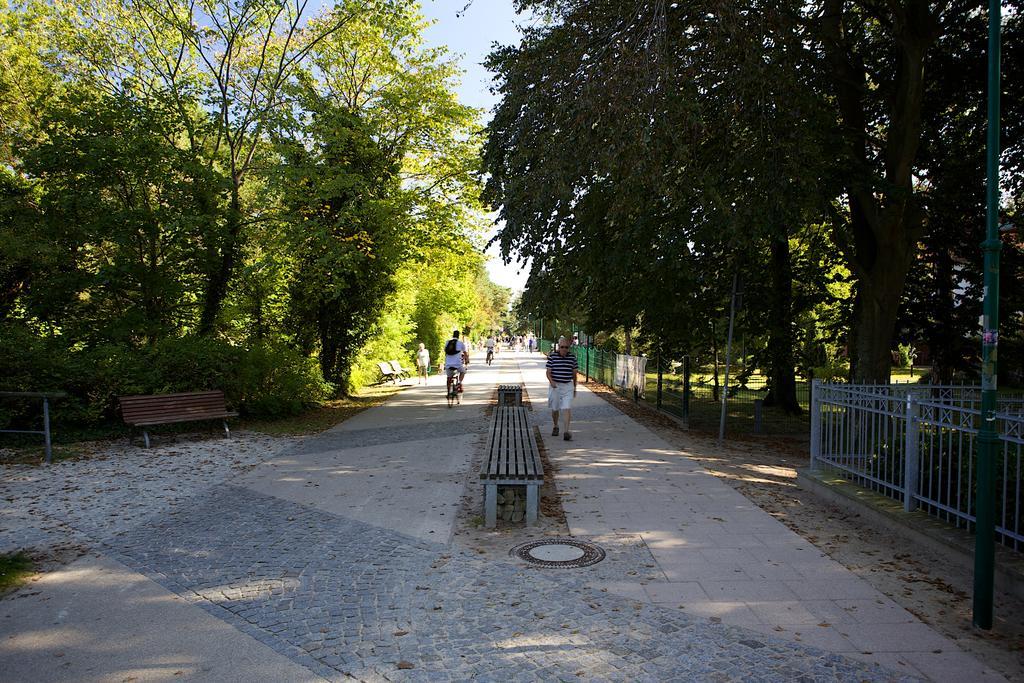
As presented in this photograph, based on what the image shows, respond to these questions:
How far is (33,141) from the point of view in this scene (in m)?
13.2

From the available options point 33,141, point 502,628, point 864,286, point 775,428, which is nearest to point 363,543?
point 502,628

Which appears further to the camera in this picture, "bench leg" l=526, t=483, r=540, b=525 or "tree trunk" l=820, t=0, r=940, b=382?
"tree trunk" l=820, t=0, r=940, b=382

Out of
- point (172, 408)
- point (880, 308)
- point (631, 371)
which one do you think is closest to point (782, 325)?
point (880, 308)

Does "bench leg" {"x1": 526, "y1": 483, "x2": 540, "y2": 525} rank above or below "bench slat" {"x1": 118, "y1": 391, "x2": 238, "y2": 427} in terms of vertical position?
below

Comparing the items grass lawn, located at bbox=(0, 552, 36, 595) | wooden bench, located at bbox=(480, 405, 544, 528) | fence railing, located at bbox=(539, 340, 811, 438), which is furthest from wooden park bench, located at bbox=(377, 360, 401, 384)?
grass lawn, located at bbox=(0, 552, 36, 595)

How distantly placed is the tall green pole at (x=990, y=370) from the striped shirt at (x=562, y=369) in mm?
7262

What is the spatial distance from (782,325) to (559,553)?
10.1 m

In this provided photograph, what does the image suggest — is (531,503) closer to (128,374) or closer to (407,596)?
(407,596)

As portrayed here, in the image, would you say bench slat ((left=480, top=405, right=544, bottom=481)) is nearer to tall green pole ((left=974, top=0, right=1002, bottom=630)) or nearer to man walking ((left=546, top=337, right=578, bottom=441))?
man walking ((left=546, top=337, right=578, bottom=441))

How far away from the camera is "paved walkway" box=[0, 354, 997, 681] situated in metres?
3.52

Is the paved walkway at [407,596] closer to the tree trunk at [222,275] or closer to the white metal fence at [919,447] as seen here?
the white metal fence at [919,447]

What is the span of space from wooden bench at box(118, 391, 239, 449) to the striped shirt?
571 centimetres

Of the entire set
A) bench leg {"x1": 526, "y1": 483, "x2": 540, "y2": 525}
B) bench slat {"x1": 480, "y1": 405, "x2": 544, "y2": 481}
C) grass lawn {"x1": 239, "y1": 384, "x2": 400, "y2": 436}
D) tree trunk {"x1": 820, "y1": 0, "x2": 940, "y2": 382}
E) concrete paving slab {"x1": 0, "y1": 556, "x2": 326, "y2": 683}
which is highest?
tree trunk {"x1": 820, "y1": 0, "x2": 940, "y2": 382}

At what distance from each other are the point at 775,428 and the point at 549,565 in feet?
33.8
